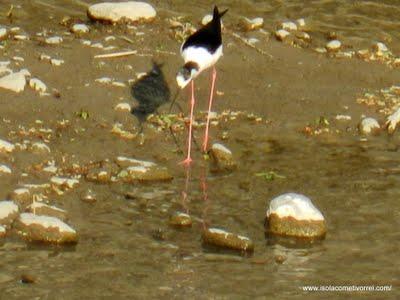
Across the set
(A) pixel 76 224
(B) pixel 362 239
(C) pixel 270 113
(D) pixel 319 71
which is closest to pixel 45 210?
(A) pixel 76 224

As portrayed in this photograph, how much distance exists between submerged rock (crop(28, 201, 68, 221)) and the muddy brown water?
110 millimetres

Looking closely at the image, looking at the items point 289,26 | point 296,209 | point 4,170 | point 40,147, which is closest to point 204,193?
point 296,209

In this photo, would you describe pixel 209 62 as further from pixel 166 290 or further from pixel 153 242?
pixel 166 290

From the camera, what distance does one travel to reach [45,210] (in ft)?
24.3

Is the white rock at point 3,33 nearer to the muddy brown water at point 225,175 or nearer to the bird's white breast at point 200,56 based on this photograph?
the muddy brown water at point 225,175

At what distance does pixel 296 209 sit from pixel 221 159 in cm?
135

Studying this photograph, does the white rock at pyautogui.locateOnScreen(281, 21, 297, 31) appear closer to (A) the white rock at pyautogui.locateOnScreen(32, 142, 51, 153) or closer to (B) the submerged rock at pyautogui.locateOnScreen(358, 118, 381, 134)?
(B) the submerged rock at pyautogui.locateOnScreen(358, 118, 381, 134)

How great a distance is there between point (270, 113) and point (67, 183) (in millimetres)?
2269

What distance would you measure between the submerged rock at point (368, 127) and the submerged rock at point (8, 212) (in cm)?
318

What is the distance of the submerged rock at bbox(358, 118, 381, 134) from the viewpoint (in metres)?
9.44

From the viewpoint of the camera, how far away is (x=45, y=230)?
7.07 m

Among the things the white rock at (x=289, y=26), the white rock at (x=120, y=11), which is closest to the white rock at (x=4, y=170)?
the white rock at (x=120, y=11)

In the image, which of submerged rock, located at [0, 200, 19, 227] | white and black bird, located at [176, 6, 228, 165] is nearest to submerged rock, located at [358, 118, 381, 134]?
white and black bird, located at [176, 6, 228, 165]

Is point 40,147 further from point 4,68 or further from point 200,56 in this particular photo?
point 200,56
